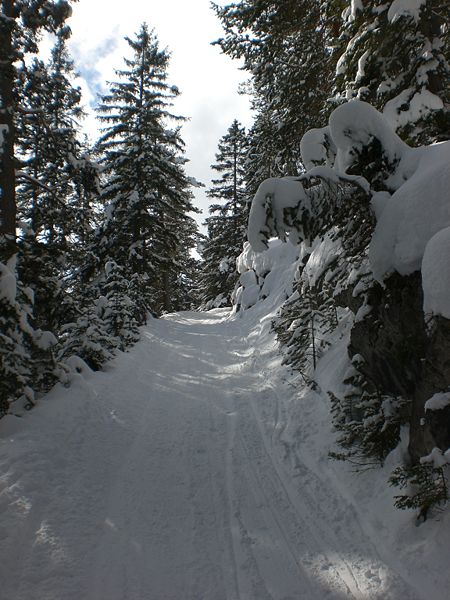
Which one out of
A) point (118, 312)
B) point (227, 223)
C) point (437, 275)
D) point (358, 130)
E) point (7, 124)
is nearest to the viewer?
point (437, 275)

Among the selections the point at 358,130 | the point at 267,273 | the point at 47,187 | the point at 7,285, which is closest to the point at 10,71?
the point at 47,187

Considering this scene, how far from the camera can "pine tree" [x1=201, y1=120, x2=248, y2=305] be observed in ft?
96.9

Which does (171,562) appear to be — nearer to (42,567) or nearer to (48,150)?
(42,567)

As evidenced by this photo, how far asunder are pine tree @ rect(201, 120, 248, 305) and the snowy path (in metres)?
22.9

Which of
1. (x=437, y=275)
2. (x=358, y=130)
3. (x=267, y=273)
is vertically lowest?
(x=437, y=275)

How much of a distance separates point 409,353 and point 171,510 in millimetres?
3230

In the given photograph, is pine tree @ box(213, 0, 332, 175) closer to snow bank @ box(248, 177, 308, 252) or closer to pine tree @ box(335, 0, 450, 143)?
pine tree @ box(335, 0, 450, 143)

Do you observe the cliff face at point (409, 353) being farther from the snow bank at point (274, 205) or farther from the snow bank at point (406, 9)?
the snow bank at point (406, 9)

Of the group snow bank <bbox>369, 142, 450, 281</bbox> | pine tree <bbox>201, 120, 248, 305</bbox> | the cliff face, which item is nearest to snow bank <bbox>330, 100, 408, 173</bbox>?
snow bank <bbox>369, 142, 450, 281</bbox>

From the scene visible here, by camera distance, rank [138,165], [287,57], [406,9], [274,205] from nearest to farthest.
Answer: [274,205]
[406,9]
[287,57]
[138,165]

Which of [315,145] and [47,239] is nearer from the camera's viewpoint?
[315,145]

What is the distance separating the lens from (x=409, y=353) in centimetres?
414

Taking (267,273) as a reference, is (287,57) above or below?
above

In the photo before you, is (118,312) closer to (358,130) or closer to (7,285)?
(7,285)
